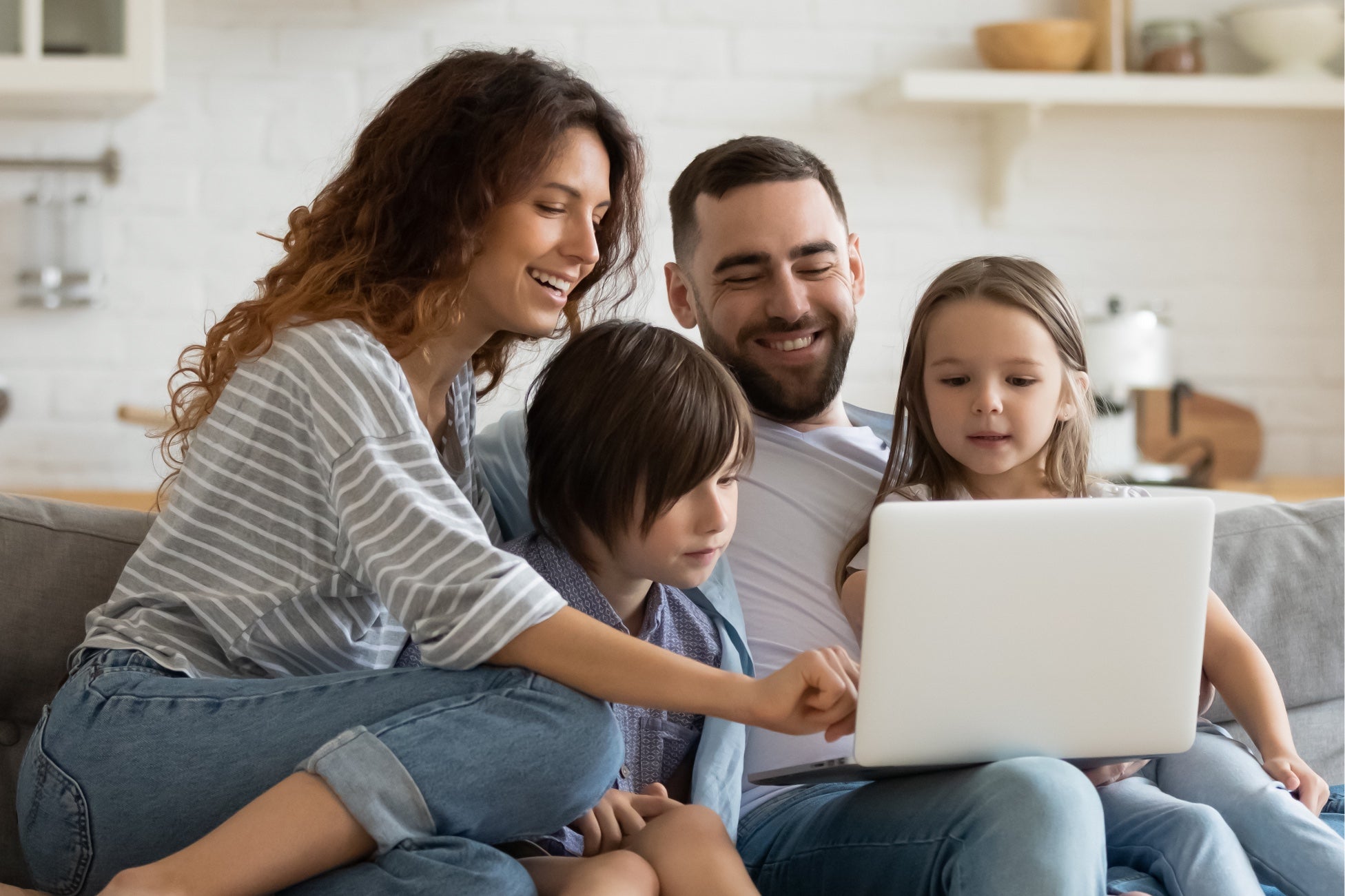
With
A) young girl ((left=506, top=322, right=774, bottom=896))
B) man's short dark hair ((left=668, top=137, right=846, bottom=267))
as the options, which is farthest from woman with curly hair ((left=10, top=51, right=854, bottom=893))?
man's short dark hair ((left=668, top=137, right=846, bottom=267))

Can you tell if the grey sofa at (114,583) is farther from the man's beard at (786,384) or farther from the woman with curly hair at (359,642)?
the man's beard at (786,384)

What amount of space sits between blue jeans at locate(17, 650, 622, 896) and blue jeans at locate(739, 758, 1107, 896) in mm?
250

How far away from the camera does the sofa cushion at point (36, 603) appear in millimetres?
1350

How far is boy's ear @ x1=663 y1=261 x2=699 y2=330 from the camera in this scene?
1.80m

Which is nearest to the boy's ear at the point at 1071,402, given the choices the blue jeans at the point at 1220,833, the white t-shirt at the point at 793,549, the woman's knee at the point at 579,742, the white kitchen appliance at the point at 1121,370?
the white t-shirt at the point at 793,549

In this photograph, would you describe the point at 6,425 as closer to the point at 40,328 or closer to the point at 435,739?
the point at 40,328

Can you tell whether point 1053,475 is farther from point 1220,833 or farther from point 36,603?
point 36,603

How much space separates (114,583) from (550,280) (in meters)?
0.53

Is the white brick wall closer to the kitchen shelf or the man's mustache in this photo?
the kitchen shelf

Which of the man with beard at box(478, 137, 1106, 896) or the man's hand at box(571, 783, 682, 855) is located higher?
the man with beard at box(478, 137, 1106, 896)

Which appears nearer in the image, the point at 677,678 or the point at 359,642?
the point at 677,678

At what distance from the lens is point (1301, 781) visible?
4.30 feet

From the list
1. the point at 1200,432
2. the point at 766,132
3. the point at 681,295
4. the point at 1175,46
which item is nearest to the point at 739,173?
the point at 681,295

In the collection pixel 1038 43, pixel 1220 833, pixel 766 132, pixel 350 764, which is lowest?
pixel 1220 833
